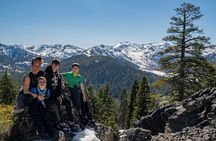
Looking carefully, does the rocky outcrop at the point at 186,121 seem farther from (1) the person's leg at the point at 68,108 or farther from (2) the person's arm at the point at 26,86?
(2) the person's arm at the point at 26,86

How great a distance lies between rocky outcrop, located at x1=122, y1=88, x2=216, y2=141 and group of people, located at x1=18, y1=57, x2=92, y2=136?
328cm

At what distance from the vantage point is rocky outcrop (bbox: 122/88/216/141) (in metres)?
14.1

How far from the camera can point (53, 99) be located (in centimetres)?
1252

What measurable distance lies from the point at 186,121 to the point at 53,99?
7.60m

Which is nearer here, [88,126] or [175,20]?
[88,126]

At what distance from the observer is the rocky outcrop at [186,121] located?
14.1m

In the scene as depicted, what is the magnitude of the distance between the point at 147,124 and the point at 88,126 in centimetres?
788

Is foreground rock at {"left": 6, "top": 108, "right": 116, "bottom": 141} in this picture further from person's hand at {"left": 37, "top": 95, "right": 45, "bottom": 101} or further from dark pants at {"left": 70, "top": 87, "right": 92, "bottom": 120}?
dark pants at {"left": 70, "top": 87, "right": 92, "bottom": 120}

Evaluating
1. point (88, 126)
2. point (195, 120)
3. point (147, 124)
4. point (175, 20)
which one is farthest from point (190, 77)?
point (88, 126)

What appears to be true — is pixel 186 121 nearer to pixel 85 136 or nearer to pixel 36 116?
pixel 85 136

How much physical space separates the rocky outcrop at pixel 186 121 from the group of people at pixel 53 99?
328cm

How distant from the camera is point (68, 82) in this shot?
1446cm

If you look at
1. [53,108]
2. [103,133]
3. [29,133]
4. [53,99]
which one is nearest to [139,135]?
[103,133]

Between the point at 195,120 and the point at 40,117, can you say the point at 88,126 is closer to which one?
the point at 40,117
